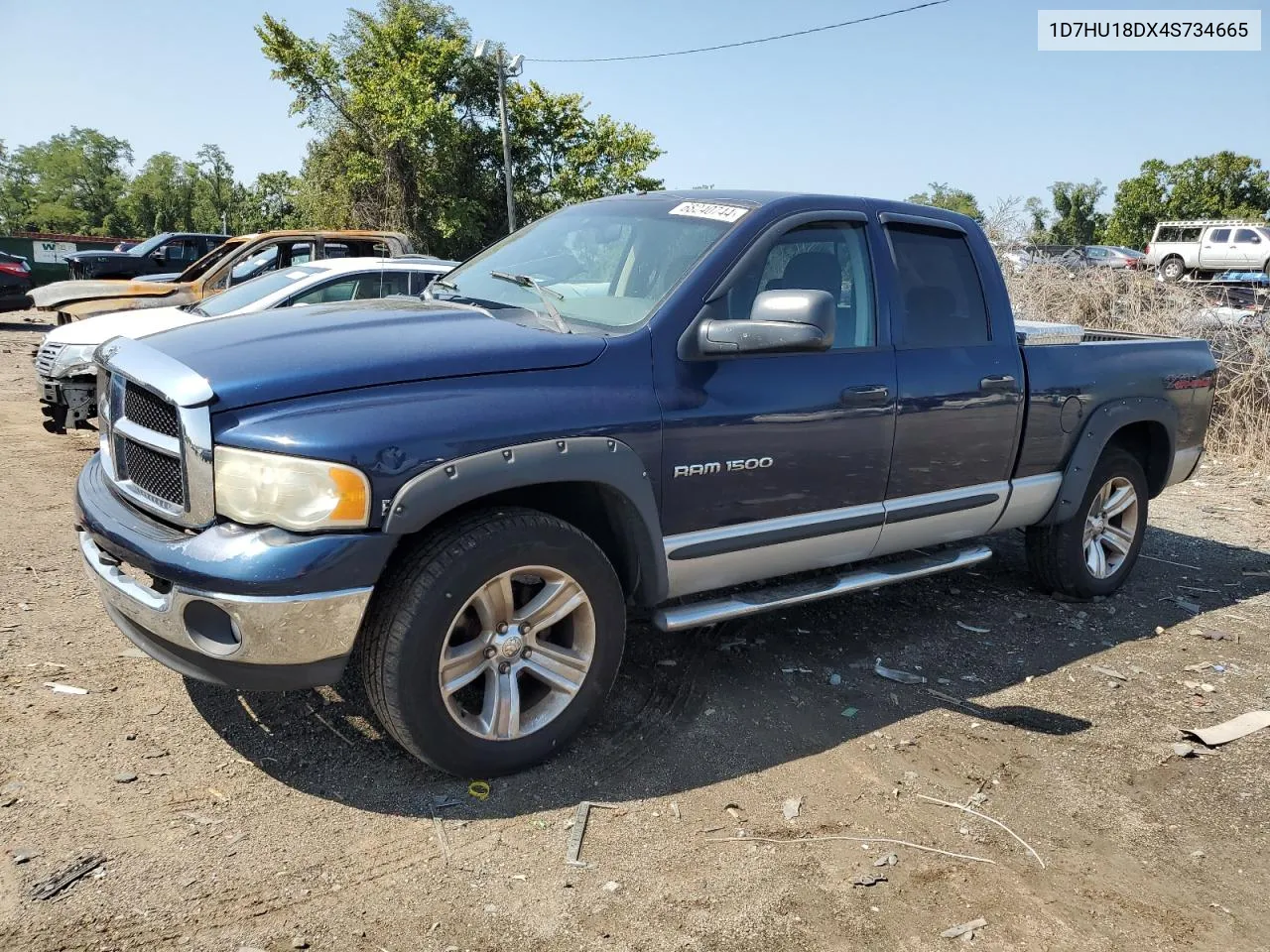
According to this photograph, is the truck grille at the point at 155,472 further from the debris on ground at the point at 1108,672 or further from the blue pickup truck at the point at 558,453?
the debris on ground at the point at 1108,672

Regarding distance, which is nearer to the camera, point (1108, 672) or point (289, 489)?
point (289, 489)

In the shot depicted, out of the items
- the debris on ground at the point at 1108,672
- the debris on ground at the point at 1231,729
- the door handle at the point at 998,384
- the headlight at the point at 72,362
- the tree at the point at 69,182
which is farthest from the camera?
the tree at the point at 69,182

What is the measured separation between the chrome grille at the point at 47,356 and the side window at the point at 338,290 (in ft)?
6.01

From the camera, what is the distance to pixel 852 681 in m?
4.28

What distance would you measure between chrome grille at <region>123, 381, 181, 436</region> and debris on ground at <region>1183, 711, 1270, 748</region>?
4050 mm

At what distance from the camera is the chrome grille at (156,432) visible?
2807 millimetres

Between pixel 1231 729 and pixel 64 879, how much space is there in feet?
14.2

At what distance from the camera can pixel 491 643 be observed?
3143 mm

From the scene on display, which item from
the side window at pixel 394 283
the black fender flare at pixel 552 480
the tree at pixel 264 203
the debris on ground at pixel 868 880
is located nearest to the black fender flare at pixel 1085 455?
the black fender flare at pixel 552 480

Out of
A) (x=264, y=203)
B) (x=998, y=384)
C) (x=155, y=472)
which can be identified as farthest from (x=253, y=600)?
(x=264, y=203)

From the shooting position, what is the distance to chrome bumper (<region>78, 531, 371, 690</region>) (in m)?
2.73

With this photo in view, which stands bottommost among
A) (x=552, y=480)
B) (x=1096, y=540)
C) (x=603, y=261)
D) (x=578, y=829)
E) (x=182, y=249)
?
(x=578, y=829)

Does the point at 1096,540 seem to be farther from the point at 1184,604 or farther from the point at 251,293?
the point at 251,293

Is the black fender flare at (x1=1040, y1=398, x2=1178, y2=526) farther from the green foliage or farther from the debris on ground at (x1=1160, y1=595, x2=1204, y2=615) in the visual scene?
the green foliage
